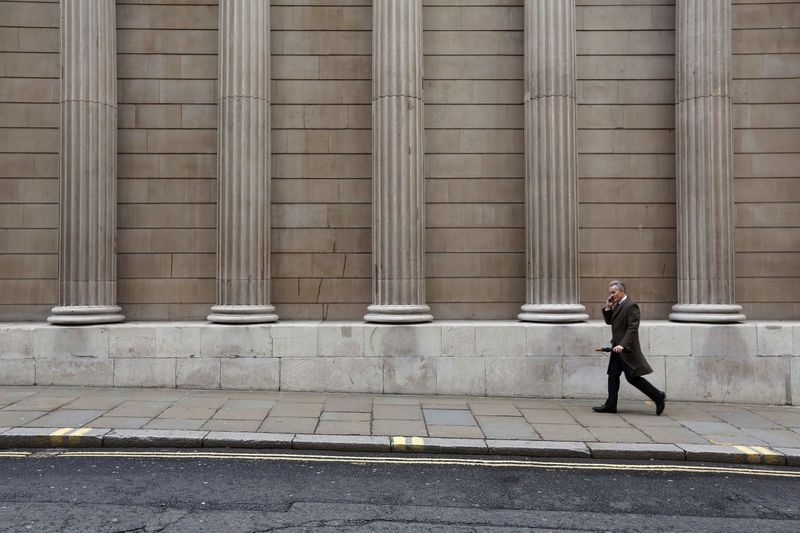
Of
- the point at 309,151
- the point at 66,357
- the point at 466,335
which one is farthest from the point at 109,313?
the point at 466,335

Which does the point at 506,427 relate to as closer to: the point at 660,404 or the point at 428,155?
the point at 660,404

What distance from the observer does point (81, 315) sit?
11055mm

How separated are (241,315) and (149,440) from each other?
3.72m

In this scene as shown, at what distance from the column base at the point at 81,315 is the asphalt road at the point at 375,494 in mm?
4150

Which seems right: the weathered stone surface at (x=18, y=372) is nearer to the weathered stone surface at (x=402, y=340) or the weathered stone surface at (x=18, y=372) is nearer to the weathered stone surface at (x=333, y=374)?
the weathered stone surface at (x=333, y=374)

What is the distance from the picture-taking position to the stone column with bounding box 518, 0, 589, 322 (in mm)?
11359

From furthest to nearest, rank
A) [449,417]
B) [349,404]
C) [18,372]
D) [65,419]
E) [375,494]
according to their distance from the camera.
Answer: [18,372], [349,404], [449,417], [65,419], [375,494]

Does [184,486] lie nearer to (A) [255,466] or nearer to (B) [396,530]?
(A) [255,466]

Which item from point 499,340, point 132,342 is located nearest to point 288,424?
point 132,342

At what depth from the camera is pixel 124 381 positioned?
10914 mm

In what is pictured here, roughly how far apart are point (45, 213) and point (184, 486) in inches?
306

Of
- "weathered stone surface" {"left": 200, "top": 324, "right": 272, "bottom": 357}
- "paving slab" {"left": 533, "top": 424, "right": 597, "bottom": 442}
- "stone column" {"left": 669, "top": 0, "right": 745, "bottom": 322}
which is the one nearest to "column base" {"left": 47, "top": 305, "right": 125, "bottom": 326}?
"weathered stone surface" {"left": 200, "top": 324, "right": 272, "bottom": 357}

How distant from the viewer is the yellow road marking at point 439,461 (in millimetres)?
6984

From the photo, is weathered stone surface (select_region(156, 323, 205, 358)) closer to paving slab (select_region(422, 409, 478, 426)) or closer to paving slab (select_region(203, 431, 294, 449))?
paving slab (select_region(203, 431, 294, 449))
